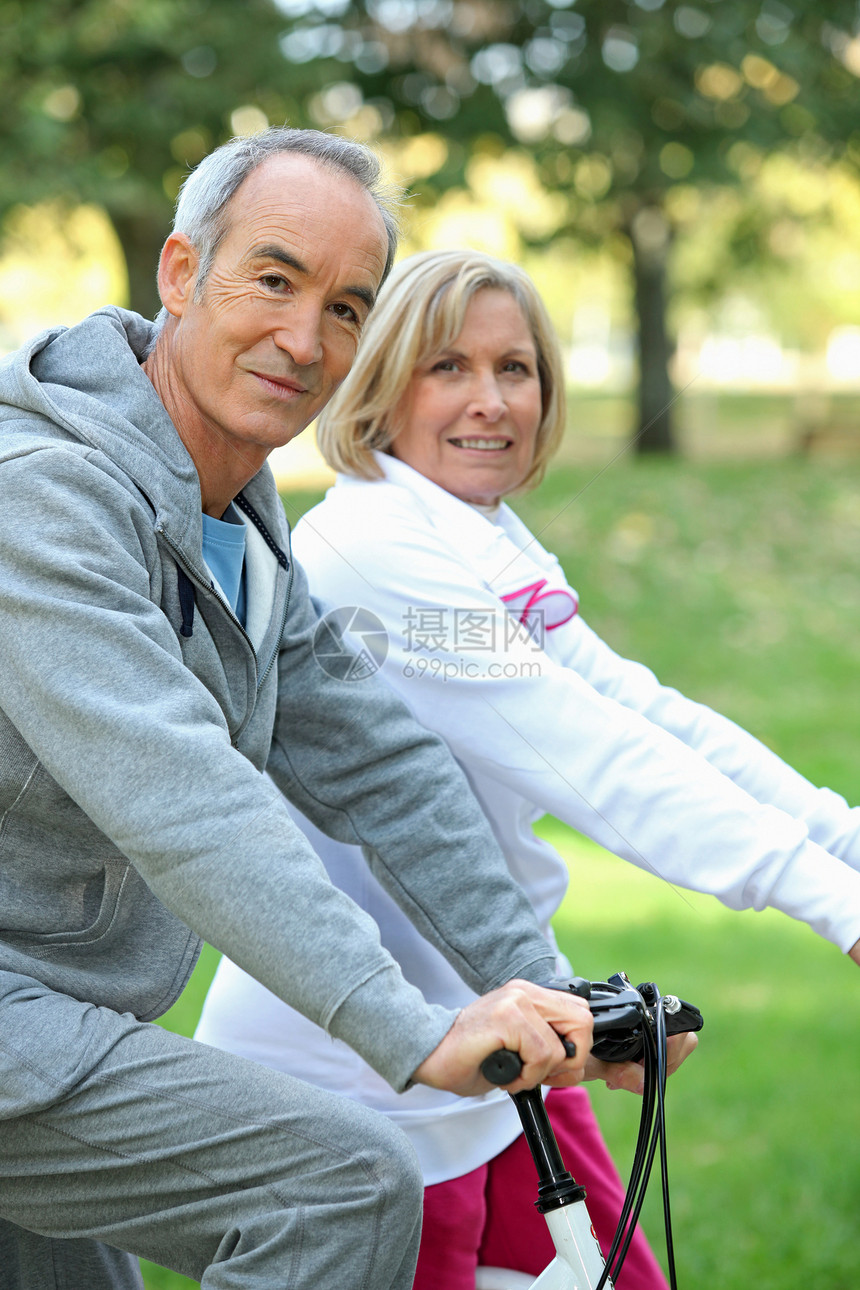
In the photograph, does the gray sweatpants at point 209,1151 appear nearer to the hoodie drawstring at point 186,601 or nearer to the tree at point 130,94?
the hoodie drawstring at point 186,601

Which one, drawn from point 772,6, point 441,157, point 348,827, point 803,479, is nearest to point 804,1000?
point 803,479

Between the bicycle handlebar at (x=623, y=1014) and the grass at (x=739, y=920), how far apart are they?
0.90 feet

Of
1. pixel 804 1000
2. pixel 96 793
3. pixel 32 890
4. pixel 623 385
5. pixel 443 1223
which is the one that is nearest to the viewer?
pixel 96 793

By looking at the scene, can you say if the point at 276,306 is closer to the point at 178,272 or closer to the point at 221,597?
the point at 178,272

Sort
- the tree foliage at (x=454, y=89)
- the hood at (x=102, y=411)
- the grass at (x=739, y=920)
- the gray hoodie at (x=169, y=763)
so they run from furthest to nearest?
the tree foliage at (x=454, y=89) < the grass at (x=739, y=920) < the hood at (x=102, y=411) < the gray hoodie at (x=169, y=763)

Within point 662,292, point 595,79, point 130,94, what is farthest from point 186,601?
point 662,292

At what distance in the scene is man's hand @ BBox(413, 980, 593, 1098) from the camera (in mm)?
1352

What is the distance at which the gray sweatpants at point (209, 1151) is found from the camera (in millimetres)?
1424

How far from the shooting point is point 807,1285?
347 centimetres

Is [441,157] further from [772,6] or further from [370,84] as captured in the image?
[772,6]

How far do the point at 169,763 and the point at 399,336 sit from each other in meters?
1.18

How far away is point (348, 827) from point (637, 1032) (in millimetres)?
562

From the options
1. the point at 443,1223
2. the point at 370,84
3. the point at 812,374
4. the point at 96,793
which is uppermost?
the point at 370,84

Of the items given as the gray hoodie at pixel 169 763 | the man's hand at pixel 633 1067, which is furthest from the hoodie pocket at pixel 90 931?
the man's hand at pixel 633 1067
